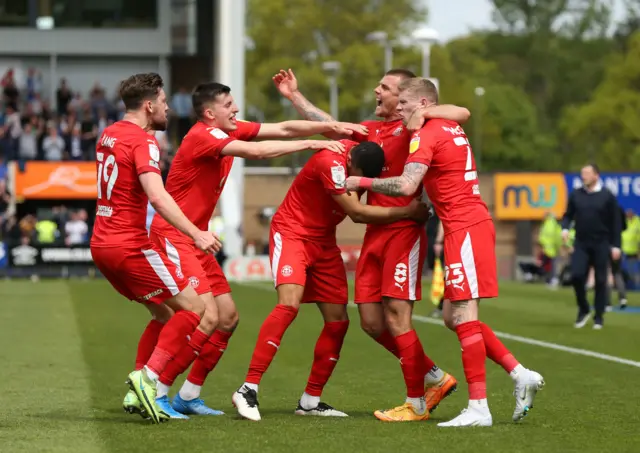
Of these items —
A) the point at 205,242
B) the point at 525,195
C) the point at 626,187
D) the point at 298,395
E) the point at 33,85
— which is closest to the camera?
the point at 205,242

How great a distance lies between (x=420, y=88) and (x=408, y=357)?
5.82ft

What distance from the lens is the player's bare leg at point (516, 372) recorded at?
8266 mm

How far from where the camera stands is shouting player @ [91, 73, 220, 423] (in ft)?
27.5

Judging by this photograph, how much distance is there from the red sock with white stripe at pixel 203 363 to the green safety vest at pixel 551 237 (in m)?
27.9

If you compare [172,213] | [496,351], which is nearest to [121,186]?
[172,213]

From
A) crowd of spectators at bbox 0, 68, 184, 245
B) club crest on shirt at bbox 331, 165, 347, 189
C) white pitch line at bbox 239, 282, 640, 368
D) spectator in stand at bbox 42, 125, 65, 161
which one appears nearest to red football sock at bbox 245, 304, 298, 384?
club crest on shirt at bbox 331, 165, 347, 189

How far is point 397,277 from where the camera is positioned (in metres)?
8.72

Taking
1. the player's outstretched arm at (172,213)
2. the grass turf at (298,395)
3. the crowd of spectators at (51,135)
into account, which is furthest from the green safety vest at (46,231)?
the player's outstretched arm at (172,213)

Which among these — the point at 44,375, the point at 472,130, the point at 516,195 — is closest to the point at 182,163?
the point at 44,375

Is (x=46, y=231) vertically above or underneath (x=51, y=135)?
underneath

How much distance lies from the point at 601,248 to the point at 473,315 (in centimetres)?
995

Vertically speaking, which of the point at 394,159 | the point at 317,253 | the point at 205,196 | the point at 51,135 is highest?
the point at 51,135

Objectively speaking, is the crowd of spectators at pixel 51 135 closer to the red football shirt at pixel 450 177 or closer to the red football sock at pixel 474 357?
the red football shirt at pixel 450 177

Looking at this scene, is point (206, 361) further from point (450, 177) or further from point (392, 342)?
point (450, 177)
